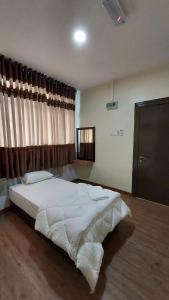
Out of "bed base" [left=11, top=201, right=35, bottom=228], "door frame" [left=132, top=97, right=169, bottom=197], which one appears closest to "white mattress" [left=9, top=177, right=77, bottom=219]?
"bed base" [left=11, top=201, right=35, bottom=228]

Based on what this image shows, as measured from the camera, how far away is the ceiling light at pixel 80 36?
179 cm

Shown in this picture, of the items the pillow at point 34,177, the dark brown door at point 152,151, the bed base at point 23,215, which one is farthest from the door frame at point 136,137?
the bed base at point 23,215

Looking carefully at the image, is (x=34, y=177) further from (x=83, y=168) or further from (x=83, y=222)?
(x=83, y=168)

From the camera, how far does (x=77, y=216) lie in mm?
1582

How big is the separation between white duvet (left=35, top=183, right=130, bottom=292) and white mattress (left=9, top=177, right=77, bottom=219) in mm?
169

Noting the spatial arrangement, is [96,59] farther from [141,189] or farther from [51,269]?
[51,269]

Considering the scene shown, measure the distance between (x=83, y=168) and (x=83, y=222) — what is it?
2743mm

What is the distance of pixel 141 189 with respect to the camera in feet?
10.1

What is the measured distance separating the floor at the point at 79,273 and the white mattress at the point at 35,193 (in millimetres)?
376

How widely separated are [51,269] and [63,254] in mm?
209

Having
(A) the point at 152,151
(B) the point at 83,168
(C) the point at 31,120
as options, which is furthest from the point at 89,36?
(B) the point at 83,168

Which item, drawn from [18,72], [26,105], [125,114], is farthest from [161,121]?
[18,72]

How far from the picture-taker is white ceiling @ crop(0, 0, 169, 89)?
1462 millimetres

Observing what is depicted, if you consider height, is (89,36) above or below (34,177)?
above
